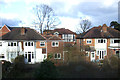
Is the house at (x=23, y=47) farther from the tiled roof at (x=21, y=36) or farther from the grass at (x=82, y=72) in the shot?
the grass at (x=82, y=72)

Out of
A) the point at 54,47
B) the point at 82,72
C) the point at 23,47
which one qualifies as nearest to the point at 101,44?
the point at 54,47

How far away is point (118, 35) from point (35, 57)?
656 inches

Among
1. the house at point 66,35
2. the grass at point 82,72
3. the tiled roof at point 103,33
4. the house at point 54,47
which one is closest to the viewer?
the grass at point 82,72

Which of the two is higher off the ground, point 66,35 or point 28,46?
point 66,35

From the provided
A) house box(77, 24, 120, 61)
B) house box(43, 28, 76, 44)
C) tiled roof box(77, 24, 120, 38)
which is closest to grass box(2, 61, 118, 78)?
house box(77, 24, 120, 61)

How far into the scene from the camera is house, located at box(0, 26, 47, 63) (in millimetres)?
20812

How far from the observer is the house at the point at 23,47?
819 inches

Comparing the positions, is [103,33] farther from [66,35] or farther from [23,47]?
[66,35]

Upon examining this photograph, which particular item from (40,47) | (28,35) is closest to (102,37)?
(40,47)

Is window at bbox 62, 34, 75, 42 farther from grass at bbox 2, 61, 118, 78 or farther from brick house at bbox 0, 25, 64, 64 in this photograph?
grass at bbox 2, 61, 118, 78

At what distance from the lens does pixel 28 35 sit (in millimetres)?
22047

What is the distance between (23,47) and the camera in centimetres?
2117

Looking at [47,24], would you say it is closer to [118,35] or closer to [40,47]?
[40,47]

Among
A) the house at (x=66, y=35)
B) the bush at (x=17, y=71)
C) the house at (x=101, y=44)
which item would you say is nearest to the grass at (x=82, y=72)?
the bush at (x=17, y=71)
